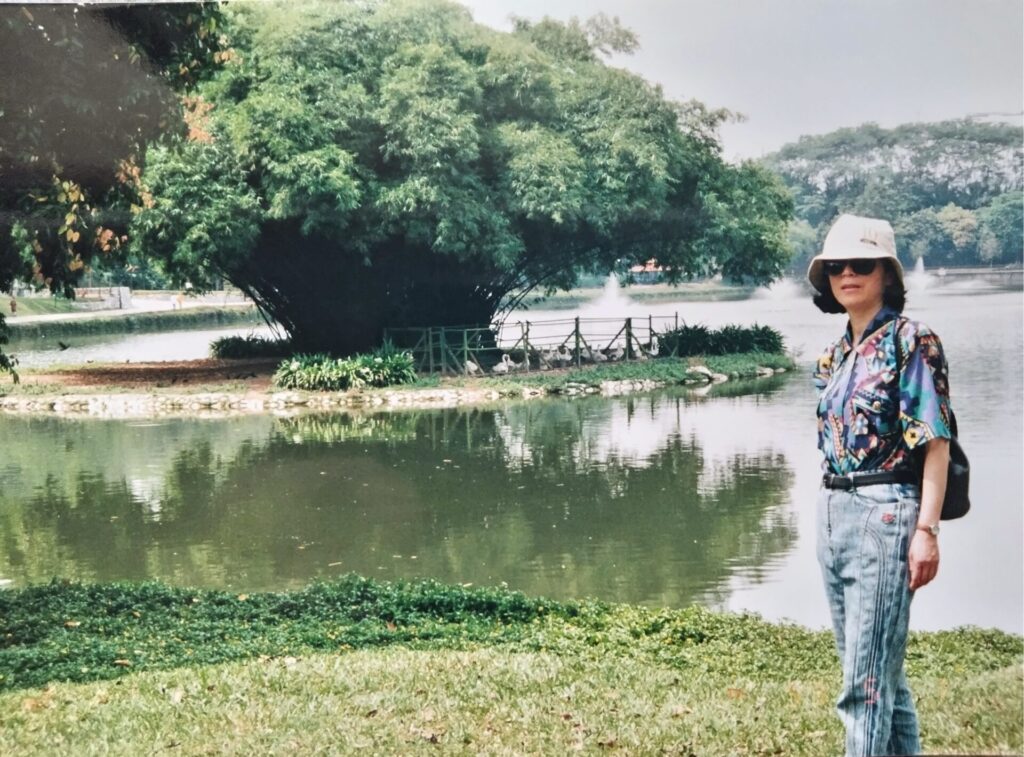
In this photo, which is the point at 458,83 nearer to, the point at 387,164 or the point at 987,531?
the point at 387,164

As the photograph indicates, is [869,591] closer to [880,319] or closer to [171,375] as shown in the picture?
[880,319]

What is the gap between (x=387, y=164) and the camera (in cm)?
788

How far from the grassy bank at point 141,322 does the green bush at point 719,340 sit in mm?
2719

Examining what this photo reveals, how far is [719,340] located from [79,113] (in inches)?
129

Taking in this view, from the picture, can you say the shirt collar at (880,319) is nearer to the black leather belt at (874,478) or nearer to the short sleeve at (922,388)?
the short sleeve at (922,388)

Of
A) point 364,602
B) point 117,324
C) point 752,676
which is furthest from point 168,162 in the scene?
point 752,676

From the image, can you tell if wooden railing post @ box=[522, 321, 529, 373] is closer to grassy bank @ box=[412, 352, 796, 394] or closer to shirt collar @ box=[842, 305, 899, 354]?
grassy bank @ box=[412, 352, 796, 394]

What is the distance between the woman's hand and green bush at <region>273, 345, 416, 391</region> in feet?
16.7

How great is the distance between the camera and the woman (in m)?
2.29

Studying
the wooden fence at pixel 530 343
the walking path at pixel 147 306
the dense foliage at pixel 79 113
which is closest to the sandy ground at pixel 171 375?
the walking path at pixel 147 306

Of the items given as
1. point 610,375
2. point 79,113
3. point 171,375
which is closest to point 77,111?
point 79,113

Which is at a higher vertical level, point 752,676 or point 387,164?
point 387,164

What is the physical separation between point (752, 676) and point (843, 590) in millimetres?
1504

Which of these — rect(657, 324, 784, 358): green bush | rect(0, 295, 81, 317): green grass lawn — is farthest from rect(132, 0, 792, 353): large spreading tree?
rect(0, 295, 81, 317): green grass lawn
